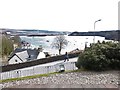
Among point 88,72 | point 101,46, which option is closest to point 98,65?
point 88,72

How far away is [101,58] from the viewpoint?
9.25m

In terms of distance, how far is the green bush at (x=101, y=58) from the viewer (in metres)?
9.21

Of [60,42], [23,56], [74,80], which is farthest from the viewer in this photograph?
[60,42]

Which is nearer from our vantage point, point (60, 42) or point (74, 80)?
point (74, 80)

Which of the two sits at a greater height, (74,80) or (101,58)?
(101,58)

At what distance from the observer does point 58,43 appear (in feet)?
141

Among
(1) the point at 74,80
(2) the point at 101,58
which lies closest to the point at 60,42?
(2) the point at 101,58

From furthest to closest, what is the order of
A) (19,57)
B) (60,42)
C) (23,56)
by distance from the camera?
(60,42) < (23,56) < (19,57)

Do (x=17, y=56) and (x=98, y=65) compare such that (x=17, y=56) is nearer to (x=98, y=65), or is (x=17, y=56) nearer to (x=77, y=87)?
(x=98, y=65)

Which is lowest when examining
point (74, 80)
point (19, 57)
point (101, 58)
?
point (19, 57)

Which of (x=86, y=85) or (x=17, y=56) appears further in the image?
(x=17, y=56)

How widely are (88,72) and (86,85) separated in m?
2.36

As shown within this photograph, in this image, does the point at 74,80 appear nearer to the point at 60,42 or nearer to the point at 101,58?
the point at 101,58

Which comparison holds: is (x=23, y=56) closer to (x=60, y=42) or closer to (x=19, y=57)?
(x=19, y=57)
